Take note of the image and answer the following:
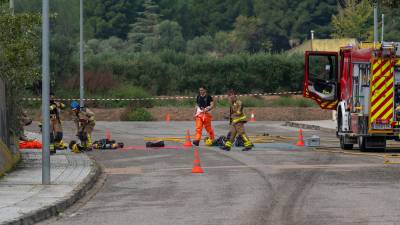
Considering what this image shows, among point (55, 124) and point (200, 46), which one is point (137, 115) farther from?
point (200, 46)

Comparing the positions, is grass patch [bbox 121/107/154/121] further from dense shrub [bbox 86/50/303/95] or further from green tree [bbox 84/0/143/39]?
green tree [bbox 84/0/143/39]

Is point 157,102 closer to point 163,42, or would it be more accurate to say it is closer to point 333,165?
point 333,165

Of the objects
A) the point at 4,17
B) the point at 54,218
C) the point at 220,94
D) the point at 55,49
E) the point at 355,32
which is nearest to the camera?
the point at 54,218

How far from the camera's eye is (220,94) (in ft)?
226

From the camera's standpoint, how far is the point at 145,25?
121 metres

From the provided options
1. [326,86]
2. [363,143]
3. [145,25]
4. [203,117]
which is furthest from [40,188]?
[145,25]

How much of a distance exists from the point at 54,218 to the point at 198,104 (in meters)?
17.1

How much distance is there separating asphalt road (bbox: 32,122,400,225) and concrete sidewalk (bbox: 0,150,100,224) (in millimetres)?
241

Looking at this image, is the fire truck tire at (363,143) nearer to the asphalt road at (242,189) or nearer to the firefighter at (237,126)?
the asphalt road at (242,189)

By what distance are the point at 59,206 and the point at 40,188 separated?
2.46 meters

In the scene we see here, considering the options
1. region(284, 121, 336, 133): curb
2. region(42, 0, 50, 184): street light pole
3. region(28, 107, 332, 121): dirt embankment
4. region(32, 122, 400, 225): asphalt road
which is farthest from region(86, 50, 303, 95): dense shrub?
region(42, 0, 50, 184): street light pole

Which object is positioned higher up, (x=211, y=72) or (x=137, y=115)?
(x=211, y=72)

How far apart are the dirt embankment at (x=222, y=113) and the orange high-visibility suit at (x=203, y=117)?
2195 cm

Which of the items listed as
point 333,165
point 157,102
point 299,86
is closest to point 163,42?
point 299,86
